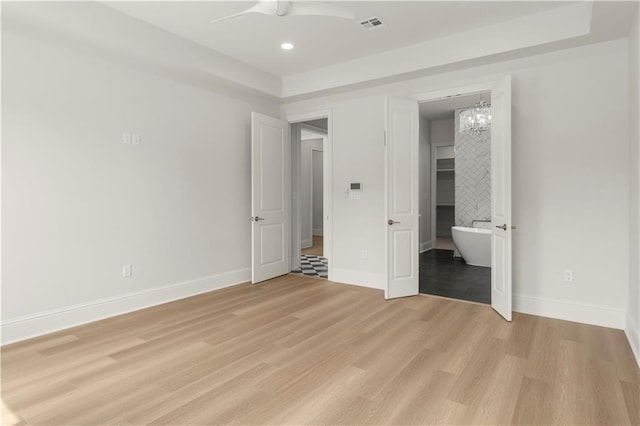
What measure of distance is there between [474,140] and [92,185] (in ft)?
21.9

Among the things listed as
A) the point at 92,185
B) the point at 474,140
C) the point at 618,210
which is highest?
the point at 474,140

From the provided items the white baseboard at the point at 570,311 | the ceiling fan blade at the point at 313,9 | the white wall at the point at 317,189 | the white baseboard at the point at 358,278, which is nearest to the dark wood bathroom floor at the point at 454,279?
the white baseboard at the point at 570,311

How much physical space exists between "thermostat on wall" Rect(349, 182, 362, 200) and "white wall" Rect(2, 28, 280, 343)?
1.67 metres

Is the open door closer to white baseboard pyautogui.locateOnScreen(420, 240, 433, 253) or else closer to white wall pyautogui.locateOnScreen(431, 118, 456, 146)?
white baseboard pyautogui.locateOnScreen(420, 240, 433, 253)

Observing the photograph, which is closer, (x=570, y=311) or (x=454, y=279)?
(x=570, y=311)

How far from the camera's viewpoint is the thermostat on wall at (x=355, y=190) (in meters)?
5.07

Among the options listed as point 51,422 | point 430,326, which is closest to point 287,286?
point 430,326

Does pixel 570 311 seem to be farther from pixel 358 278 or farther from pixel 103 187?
pixel 103 187

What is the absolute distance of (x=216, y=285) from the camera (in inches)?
190

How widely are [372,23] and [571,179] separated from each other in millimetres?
2533

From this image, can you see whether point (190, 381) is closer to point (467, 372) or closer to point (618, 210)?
point (467, 372)

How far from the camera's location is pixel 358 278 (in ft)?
16.6

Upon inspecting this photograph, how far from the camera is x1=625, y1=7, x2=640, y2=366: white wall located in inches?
109

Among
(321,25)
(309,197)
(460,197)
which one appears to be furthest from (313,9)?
(309,197)
